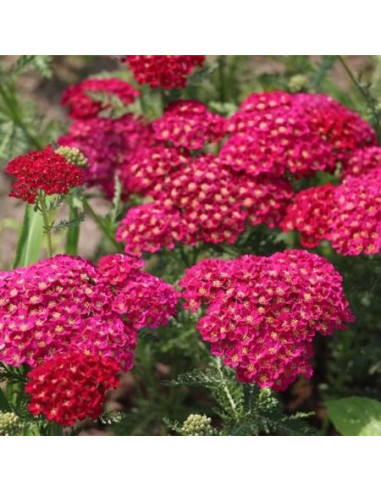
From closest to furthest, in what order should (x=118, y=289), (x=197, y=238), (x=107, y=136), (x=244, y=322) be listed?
(x=244, y=322) → (x=118, y=289) → (x=197, y=238) → (x=107, y=136)

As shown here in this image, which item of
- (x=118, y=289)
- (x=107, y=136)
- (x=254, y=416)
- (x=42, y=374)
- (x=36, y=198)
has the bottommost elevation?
(x=254, y=416)

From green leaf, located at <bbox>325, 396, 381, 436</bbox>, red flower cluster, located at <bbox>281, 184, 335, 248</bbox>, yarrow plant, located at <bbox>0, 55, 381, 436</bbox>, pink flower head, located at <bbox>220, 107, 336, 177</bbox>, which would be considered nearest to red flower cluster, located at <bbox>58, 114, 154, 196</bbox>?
yarrow plant, located at <bbox>0, 55, 381, 436</bbox>

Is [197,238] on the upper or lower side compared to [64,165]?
lower

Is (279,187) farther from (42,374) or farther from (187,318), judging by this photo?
(42,374)

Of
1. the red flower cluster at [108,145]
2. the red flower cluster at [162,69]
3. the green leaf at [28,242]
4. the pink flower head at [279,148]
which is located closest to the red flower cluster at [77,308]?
the green leaf at [28,242]

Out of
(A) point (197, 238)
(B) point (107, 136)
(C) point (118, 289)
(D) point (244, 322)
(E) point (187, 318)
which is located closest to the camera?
(D) point (244, 322)

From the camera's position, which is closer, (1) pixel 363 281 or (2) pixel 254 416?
(2) pixel 254 416

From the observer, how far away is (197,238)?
409cm

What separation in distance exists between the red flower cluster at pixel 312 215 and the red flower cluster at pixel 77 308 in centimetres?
76

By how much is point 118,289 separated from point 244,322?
1.87ft

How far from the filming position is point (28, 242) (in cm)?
418

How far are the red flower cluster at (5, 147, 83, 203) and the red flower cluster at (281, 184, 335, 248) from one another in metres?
1.10

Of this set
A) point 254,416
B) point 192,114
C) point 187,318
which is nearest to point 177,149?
point 192,114

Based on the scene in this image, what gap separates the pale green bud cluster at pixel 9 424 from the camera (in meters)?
A: 3.20
